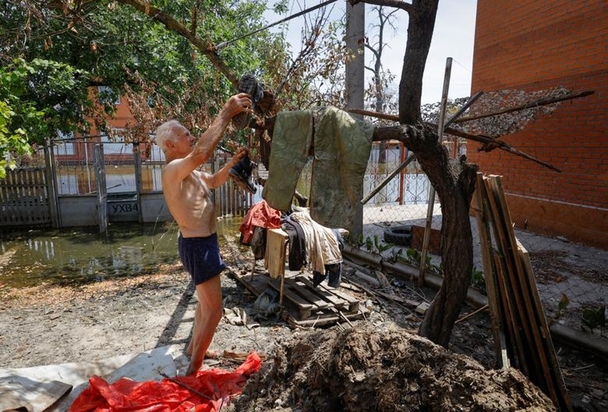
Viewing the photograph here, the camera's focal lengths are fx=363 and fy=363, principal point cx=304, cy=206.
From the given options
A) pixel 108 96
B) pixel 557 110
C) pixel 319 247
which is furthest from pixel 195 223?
pixel 108 96

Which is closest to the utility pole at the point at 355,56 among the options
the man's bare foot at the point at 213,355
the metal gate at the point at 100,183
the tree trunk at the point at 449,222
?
the tree trunk at the point at 449,222

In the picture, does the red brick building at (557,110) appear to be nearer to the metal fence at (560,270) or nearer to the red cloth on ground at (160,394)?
the metal fence at (560,270)

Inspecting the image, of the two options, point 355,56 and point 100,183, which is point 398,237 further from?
point 100,183

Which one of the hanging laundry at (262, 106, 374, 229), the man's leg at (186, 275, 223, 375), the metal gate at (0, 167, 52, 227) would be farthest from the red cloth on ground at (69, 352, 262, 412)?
the metal gate at (0, 167, 52, 227)

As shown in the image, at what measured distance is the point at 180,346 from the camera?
12.5 ft

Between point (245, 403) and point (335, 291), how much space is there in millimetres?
2512

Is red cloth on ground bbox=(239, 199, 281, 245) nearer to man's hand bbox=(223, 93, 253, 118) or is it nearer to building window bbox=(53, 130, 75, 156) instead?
man's hand bbox=(223, 93, 253, 118)

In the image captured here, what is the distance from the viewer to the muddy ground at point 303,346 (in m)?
2.28

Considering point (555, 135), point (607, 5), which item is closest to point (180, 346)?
point (555, 135)

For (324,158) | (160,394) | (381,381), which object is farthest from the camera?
(160,394)

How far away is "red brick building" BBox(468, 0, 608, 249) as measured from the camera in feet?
22.5

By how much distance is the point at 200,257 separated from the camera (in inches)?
122

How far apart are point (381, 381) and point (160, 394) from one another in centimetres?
174

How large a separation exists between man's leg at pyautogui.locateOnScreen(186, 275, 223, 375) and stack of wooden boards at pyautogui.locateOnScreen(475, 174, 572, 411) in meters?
2.44
